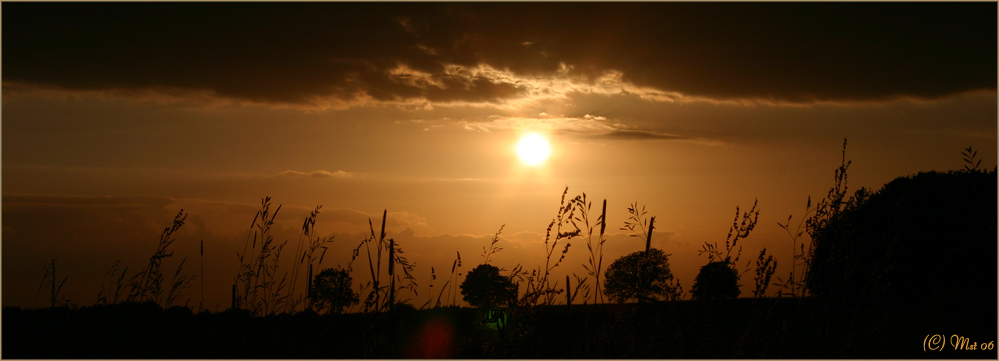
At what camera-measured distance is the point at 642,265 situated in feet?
14.7

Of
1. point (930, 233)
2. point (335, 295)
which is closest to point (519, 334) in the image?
point (335, 295)

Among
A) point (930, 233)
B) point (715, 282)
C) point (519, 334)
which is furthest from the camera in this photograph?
point (930, 233)

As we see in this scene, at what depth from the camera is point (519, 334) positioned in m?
4.25

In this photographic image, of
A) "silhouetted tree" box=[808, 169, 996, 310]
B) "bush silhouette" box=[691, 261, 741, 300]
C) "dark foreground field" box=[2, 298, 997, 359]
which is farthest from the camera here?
"silhouetted tree" box=[808, 169, 996, 310]

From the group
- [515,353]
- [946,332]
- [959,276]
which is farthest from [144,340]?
[959,276]

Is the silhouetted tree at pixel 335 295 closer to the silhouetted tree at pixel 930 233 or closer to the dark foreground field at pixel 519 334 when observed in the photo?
the dark foreground field at pixel 519 334

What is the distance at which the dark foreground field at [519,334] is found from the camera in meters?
4.32

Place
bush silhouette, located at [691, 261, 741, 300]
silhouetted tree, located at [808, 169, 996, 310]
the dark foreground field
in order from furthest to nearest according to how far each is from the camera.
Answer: silhouetted tree, located at [808, 169, 996, 310] → bush silhouette, located at [691, 261, 741, 300] → the dark foreground field

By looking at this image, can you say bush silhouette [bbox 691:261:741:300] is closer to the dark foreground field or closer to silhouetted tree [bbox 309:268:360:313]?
the dark foreground field

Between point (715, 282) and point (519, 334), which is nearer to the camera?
point (519, 334)

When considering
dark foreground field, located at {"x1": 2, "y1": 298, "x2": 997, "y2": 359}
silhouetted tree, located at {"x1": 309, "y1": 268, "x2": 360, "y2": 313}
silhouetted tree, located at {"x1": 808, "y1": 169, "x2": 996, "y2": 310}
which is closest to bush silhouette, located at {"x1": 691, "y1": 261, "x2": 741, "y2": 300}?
dark foreground field, located at {"x1": 2, "y1": 298, "x2": 997, "y2": 359}

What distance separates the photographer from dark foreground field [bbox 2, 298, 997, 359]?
14.2 ft

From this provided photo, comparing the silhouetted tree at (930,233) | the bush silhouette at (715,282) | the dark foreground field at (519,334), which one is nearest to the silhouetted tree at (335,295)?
the dark foreground field at (519,334)

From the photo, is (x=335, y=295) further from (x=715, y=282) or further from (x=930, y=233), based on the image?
(x=930, y=233)
